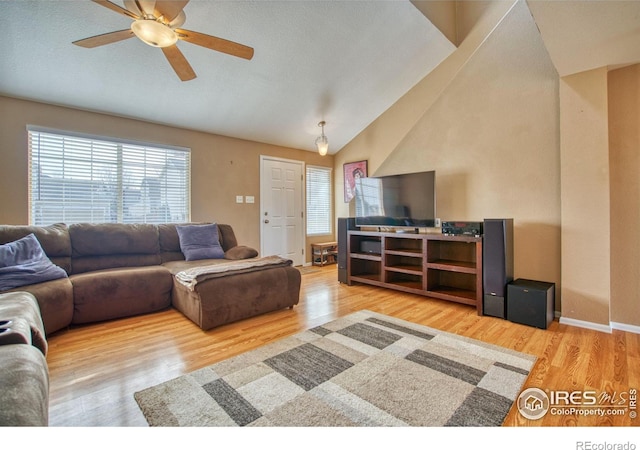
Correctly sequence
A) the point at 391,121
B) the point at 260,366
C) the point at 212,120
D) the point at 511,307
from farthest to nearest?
the point at 391,121 → the point at 212,120 → the point at 511,307 → the point at 260,366

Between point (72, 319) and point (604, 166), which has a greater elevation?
point (604, 166)

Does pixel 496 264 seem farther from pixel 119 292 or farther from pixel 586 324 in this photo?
pixel 119 292

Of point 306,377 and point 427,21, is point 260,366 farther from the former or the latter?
point 427,21

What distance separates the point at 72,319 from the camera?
2562 millimetres

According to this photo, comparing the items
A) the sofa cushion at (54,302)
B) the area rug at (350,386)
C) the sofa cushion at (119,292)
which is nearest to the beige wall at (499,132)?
the area rug at (350,386)

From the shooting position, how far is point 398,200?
381cm

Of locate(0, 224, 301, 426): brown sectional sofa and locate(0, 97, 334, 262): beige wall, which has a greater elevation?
locate(0, 97, 334, 262): beige wall

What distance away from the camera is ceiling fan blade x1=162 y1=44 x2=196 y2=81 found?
208 cm

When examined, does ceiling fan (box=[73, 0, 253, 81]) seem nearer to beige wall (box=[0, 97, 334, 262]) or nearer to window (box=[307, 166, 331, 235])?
beige wall (box=[0, 97, 334, 262])

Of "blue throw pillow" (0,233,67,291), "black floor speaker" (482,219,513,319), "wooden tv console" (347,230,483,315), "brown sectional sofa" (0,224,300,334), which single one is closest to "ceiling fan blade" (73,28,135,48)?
"blue throw pillow" (0,233,67,291)

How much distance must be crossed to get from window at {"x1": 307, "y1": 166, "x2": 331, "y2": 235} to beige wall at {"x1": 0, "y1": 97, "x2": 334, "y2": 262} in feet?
0.53
